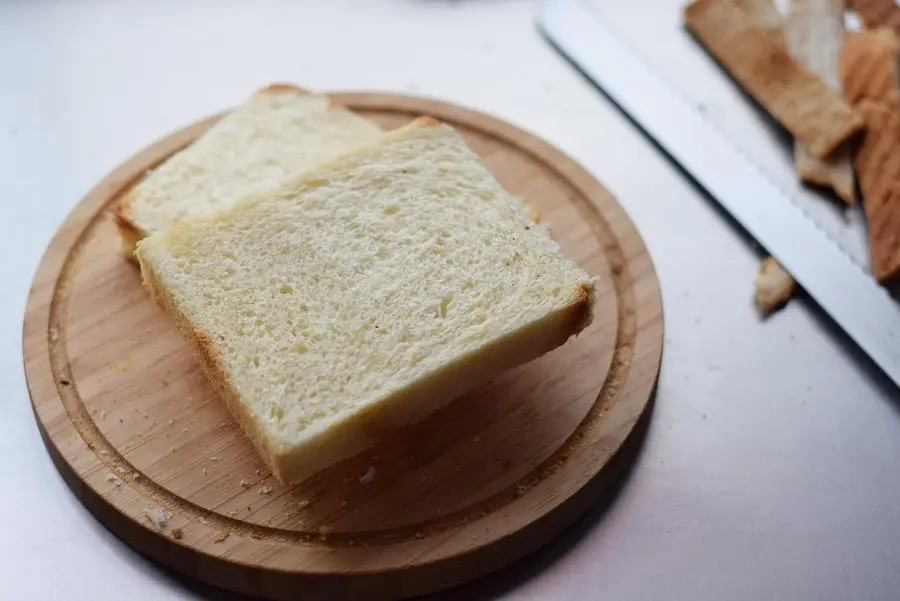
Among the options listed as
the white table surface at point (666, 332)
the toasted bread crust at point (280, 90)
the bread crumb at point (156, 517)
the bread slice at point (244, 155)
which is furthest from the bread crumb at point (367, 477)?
the toasted bread crust at point (280, 90)

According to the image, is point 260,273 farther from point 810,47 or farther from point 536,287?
point 810,47

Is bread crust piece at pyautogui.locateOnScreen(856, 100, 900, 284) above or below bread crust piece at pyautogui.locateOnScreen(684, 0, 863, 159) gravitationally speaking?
below

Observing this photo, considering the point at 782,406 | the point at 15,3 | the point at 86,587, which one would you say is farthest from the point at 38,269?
the point at 782,406

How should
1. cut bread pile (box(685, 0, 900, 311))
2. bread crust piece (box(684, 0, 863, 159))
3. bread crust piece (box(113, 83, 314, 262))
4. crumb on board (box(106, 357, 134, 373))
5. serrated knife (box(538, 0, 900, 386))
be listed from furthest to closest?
1. bread crust piece (box(684, 0, 863, 159))
2. cut bread pile (box(685, 0, 900, 311))
3. serrated knife (box(538, 0, 900, 386))
4. bread crust piece (box(113, 83, 314, 262))
5. crumb on board (box(106, 357, 134, 373))

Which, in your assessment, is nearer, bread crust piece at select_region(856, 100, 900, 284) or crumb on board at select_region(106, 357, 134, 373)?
crumb on board at select_region(106, 357, 134, 373)

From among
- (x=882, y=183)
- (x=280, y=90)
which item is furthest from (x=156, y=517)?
(x=882, y=183)

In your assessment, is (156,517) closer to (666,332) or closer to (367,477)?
(367,477)

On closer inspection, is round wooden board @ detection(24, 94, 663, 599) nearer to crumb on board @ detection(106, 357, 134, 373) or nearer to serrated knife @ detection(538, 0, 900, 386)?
crumb on board @ detection(106, 357, 134, 373)

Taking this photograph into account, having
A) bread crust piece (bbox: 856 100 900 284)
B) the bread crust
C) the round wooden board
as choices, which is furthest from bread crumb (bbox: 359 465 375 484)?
bread crust piece (bbox: 856 100 900 284)
